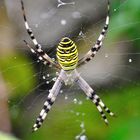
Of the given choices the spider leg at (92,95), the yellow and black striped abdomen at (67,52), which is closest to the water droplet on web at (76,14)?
the spider leg at (92,95)

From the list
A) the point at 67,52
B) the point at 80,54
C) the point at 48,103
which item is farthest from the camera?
the point at 48,103

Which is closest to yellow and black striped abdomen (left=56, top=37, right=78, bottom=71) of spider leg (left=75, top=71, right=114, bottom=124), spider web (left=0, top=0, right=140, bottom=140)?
spider web (left=0, top=0, right=140, bottom=140)

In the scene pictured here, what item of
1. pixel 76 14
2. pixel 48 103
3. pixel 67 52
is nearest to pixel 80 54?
pixel 76 14

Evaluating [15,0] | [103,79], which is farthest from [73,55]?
[103,79]

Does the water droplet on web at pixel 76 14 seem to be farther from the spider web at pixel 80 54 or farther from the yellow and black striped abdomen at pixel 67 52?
the yellow and black striped abdomen at pixel 67 52

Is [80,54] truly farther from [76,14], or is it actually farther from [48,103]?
[48,103]

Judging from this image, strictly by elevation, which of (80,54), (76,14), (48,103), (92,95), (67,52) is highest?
(76,14)

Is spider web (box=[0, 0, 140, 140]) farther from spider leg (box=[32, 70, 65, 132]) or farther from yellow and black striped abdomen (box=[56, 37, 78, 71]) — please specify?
yellow and black striped abdomen (box=[56, 37, 78, 71])
